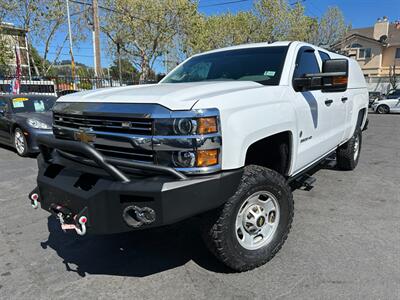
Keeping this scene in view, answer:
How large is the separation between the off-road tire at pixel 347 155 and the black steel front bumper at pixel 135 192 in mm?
3911

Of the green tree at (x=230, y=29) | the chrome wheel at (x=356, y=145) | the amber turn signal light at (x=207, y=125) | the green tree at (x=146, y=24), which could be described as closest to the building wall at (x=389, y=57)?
the green tree at (x=230, y=29)

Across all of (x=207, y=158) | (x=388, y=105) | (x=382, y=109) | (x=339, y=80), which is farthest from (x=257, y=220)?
(x=382, y=109)

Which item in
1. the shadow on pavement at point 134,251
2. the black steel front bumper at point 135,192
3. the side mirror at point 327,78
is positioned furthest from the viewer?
the side mirror at point 327,78

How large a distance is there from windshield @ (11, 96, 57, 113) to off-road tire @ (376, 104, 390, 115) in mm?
19786

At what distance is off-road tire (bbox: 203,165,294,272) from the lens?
2510 millimetres

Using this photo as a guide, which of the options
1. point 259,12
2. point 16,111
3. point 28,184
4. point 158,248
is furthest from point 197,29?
point 158,248

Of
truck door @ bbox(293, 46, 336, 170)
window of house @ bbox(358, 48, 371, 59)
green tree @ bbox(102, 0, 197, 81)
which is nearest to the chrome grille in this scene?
truck door @ bbox(293, 46, 336, 170)

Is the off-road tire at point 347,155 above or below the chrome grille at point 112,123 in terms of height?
below

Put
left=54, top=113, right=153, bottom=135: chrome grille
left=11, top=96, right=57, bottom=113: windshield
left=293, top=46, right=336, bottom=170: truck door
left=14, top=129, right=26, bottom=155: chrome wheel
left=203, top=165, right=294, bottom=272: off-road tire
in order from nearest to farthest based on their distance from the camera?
left=54, top=113, right=153, bottom=135: chrome grille
left=203, top=165, right=294, bottom=272: off-road tire
left=293, top=46, right=336, bottom=170: truck door
left=14, top=129, right=26, bottom=155: chrome wheel
left=11, top=96, right=57, bottom=113: windshield

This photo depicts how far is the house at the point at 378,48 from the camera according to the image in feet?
129

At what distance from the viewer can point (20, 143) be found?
7688 mm

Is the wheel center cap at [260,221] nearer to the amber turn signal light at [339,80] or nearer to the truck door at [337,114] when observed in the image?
the amber turn signal light at [339,80]

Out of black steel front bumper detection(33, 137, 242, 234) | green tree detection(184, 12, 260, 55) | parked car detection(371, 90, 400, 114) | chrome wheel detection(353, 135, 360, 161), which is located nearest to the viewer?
black steel front bumper detection(33, 137, 242, 234)

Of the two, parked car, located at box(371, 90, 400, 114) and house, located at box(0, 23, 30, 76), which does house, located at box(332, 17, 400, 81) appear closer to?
parked car, located at box(371, 90, 400, 114)
